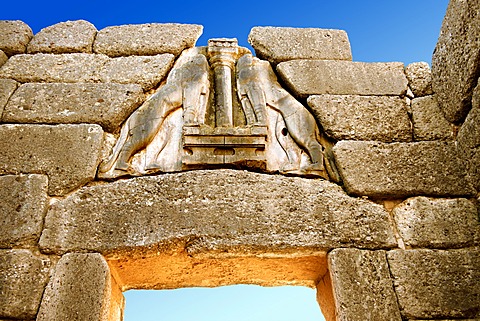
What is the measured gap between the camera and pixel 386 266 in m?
2.99

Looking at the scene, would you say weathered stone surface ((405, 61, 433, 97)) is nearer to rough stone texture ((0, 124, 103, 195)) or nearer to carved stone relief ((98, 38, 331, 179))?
carved stone relief ((98, 38, 331, 179))

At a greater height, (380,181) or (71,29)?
(71,29)

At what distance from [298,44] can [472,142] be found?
5.63 feet

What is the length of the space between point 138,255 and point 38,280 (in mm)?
614

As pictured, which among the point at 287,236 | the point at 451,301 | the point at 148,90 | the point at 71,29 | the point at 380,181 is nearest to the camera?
the point at 451,301

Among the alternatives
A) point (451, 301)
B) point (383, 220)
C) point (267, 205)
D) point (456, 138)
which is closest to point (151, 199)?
point (267, 205)

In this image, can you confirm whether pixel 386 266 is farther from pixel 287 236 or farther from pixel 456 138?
pixel 456 138

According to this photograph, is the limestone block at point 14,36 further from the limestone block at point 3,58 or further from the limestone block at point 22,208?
the limestone block at point 22,208

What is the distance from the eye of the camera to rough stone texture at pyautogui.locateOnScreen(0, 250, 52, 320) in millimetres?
2814

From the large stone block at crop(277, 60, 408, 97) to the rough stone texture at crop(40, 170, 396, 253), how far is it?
36.6 inches

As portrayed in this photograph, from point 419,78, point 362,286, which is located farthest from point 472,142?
point 362,286

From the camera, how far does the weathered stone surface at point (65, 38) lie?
4215 mm

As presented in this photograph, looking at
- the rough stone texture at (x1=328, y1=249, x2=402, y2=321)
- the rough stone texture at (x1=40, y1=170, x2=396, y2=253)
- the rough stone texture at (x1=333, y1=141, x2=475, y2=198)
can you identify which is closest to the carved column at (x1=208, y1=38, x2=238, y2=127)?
the rough stone texture at (x1=40, y1=170, x2=396, y2=253)

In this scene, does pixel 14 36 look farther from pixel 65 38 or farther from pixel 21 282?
pixel 21 282
